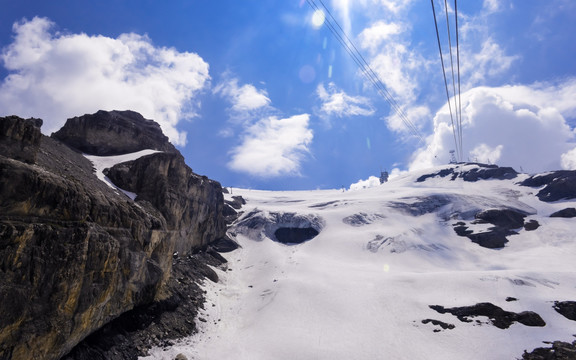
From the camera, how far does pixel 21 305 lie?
541 inches

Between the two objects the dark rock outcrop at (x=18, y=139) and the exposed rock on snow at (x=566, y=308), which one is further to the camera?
the exposed rock on snow at (x=566, y=308)

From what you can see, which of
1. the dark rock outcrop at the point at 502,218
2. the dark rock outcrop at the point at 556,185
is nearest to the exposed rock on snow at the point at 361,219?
the dark rock outcrop at the point at 502,218

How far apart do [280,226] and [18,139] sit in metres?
71.6

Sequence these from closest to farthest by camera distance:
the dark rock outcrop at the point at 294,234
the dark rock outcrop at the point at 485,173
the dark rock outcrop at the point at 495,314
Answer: the dark rock outcrop at the point at 495,314 < the dark rock outcrop at the point at 294,234 < the dark rock outcrop at the point at 485,173

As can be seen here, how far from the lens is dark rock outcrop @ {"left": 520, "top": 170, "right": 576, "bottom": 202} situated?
101m

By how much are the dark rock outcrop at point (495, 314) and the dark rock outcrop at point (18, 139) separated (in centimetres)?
4036

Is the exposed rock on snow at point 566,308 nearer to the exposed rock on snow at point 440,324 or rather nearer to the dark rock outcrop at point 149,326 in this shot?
the exposed rock on snow at point 440,324

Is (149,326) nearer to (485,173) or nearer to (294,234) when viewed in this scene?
(294,234)

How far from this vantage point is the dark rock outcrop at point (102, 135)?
161ft

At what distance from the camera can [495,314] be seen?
1344 inches

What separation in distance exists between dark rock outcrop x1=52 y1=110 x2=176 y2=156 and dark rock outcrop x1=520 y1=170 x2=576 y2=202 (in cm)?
12121

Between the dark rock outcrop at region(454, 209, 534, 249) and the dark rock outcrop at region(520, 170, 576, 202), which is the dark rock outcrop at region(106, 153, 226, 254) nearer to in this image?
the dark rock outcrop at region(454, 209, 534, 249)

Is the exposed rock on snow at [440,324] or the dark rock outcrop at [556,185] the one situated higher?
the dark rock outcrop at [556,185]

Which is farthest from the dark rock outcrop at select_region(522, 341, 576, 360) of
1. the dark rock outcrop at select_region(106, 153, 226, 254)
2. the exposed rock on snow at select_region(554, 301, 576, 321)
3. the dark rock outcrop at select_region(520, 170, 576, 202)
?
the dark rock outcrop at select_region(520, 170, 576, 202)
